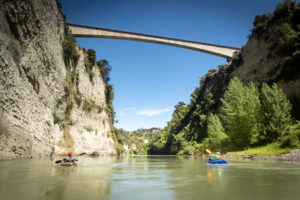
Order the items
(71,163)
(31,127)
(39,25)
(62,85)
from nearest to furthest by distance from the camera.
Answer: (71,163) → (31,127) → (39,25) → (62,85)

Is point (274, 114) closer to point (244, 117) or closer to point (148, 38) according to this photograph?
point (244, 117)

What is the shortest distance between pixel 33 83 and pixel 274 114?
30454 mm

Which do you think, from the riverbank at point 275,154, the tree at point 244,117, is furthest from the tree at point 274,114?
the riverbank at point 275,154

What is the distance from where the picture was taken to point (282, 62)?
36375 mm

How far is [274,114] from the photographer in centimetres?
2756

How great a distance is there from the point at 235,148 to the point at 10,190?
33225mm

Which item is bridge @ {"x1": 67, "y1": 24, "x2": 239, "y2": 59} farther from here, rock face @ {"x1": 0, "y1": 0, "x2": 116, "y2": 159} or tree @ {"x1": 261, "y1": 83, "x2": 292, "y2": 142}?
tree @ {"x1": 261, "y1": 83, "x2": 292, "y2": 142}

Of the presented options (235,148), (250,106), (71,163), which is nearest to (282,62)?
(250,106)

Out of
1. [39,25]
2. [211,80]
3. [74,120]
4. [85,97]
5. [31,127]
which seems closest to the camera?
[31,127]

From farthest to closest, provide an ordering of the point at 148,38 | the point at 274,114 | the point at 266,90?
the point at 148,38
the point at 266,90
the point at 274,114

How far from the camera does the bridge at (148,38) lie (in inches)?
2007

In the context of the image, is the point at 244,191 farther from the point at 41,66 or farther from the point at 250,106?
the point at 41,66

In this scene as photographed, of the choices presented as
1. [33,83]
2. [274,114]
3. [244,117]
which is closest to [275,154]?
[274,114]

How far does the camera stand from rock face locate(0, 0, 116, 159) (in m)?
20.1
